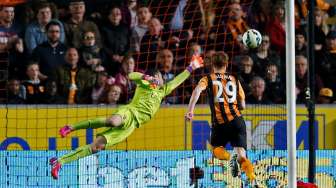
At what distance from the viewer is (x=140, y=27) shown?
15.4m

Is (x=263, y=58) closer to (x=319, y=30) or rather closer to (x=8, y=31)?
(x=319, y=30)

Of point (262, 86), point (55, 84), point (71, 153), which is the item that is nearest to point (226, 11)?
point (262, 86)

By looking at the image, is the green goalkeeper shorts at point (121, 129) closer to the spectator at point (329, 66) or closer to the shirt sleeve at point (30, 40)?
the shirt sleeve at point (30, 40)

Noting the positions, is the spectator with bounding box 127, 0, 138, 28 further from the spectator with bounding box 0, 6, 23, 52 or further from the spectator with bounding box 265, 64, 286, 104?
the spectator with bounding box 265, 64, 286, 104

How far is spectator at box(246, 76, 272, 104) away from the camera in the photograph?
14828 mm

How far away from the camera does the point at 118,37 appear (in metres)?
15.2

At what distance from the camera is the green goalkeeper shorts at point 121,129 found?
12.7m

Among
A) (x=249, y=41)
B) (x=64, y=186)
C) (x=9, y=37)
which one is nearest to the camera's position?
(x=249, y=41)

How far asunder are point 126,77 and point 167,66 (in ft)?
2.29

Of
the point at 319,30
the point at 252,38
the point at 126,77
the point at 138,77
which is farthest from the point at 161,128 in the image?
the point at 319,30

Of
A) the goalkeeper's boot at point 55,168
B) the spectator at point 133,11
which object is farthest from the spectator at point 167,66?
the goalkeeper's boot at point 55,168

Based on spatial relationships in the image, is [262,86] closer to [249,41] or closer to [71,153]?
[249,41]

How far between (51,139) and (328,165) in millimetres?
4218

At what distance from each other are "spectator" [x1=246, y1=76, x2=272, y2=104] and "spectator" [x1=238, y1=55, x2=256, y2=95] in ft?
0.47
